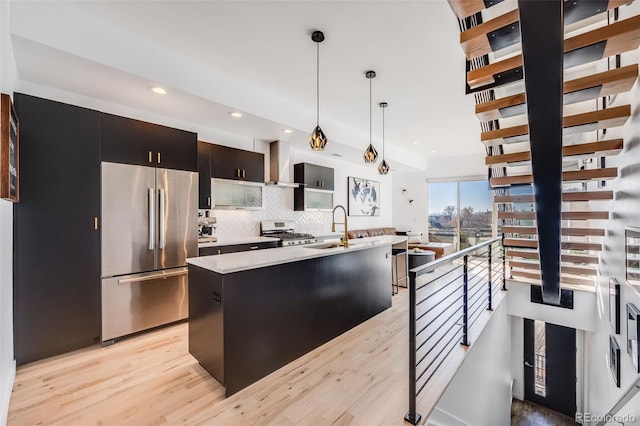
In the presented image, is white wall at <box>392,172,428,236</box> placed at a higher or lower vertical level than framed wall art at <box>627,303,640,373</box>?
higher

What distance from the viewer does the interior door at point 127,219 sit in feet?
9.63

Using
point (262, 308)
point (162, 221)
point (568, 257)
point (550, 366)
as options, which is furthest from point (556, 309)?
point (162, 221)

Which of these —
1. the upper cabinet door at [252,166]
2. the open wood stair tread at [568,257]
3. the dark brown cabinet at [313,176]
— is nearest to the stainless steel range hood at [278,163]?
the upper cabinet door at [252,166]

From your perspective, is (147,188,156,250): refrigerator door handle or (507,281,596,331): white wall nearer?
(147,188,156,250): refrigerator door handle

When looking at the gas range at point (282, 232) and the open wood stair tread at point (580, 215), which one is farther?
the gas range at point (282, 232)

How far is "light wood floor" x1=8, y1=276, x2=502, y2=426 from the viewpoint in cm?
191

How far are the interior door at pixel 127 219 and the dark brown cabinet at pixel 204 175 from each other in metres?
0.79

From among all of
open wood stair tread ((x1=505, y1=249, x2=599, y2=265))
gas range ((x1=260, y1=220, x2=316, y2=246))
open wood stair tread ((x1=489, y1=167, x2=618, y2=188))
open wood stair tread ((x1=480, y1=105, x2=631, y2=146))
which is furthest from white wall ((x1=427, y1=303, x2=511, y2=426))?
gas range ((x1=260, y1=220, x2=316, y2=246))

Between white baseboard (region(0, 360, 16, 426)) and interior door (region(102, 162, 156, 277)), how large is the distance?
0.97 m

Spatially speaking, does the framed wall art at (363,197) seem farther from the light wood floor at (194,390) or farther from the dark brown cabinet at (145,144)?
the light wood floor at (194,390)

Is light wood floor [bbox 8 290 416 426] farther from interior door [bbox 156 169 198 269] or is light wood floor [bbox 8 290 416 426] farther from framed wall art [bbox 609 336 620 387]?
→ framed wall art [bbox 609 336 620 387]

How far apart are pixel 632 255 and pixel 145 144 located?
469 centimetres

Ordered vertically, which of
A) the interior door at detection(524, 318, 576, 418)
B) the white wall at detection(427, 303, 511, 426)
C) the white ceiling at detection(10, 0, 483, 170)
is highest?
the white ceiling at detection(10, 0, 483, 170)

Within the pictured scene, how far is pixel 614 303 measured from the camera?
290 centimetres
